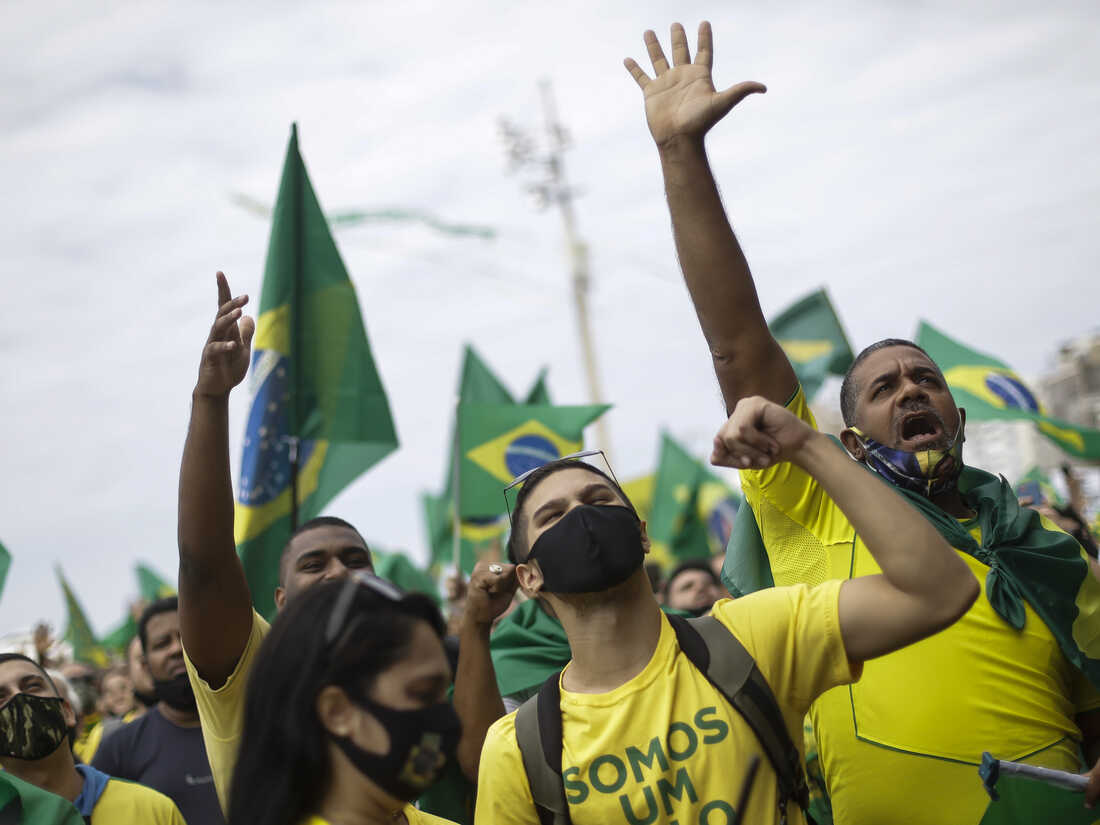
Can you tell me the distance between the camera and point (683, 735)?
7.14 feet

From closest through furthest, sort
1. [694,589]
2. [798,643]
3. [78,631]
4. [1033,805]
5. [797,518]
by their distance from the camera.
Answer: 1. [798,643]
2. [1033,805]
3. [797,518]
4. [694,589]
5. [78,631]

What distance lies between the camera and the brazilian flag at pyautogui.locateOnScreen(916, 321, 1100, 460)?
6.99 m

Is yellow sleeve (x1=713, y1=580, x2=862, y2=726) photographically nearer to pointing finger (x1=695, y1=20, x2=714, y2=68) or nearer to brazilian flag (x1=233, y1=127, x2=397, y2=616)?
pointing finger (x1=695, y1=20, x2=714, y2=68)

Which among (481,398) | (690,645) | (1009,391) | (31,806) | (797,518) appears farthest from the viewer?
(481,398)

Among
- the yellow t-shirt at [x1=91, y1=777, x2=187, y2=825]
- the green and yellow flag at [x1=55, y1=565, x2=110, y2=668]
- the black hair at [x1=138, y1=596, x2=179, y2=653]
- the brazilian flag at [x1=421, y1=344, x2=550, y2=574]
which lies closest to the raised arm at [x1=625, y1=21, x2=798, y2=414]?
the yellow t-shirt at [x1=91, y1=777, x2=187, y2=825]

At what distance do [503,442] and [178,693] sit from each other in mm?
3255

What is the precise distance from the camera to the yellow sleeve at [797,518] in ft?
8.92

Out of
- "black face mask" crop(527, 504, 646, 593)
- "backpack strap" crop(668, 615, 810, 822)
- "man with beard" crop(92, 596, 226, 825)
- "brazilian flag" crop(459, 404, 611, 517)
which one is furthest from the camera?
"brazilian flag" crop(459, 404, 611, 517)

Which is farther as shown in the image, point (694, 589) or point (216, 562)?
point (694, 589)

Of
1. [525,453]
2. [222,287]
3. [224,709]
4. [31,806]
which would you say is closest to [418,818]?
[224,709]

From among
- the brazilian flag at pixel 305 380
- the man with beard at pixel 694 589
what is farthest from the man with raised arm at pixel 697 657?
the man with beard at pixel 694 589

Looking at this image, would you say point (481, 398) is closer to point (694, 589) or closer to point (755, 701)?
point (694, 589)

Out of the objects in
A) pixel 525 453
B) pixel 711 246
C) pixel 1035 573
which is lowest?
pixel 1035 573

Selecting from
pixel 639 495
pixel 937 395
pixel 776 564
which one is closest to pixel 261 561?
pixel 776 564
